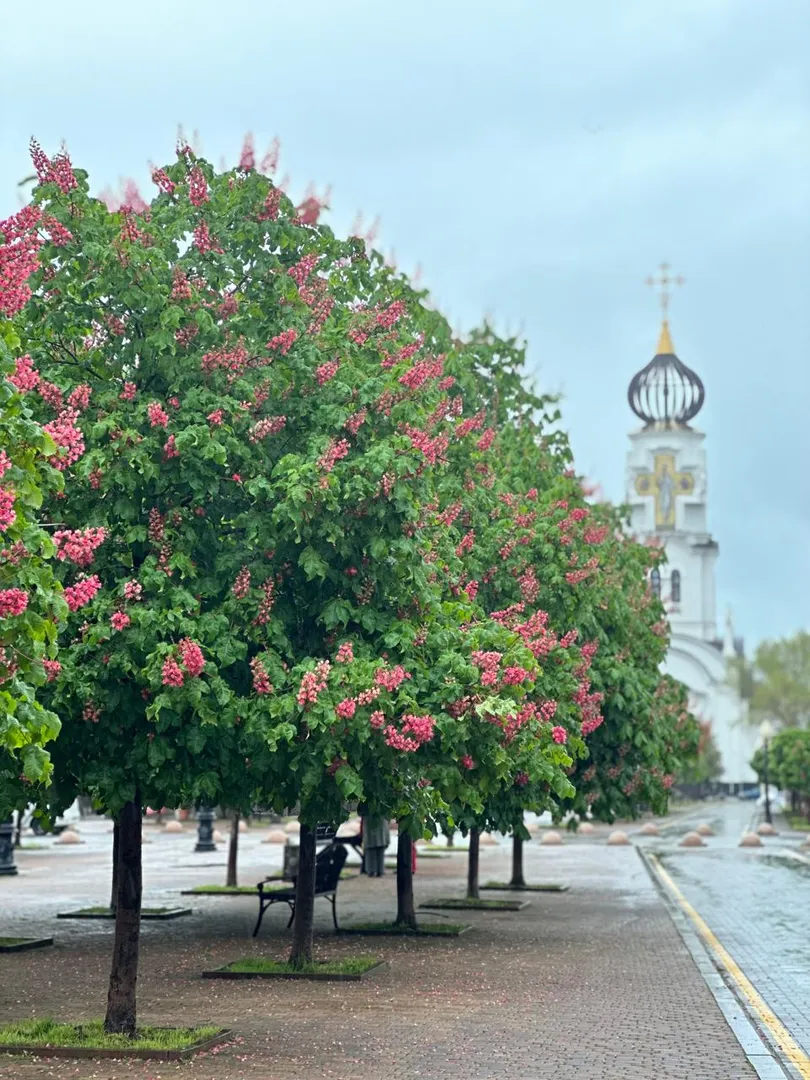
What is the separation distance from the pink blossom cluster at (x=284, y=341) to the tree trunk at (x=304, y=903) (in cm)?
484

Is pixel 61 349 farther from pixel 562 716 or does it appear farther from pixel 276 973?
pixel 562 716

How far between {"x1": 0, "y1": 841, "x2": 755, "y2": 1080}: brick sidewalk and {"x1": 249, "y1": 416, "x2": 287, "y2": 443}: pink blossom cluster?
4463mm

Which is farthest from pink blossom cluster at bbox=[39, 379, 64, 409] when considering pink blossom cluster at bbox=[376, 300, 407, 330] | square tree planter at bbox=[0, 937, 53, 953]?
square tree planter at bbox=[0, 937, 53, 953]

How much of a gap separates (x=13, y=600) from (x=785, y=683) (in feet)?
440

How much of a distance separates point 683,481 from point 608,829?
246 ft

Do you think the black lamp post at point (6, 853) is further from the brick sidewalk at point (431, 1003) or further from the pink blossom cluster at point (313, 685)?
the pink blossom cluster at point (313, 685)

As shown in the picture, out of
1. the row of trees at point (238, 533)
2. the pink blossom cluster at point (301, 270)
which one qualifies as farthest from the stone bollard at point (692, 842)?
the pink blossom cluster at point (301, 270)

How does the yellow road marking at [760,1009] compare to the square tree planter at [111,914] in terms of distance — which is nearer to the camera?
the yellow road marking at [760,1009]

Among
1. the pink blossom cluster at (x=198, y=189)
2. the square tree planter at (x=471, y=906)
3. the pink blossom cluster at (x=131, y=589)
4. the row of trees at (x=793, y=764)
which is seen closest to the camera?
the pink blossom cluster at (x=131, y=589)

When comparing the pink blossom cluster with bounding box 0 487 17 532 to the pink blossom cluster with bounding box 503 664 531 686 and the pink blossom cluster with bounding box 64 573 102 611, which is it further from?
the pink blossom cluster with bounding box 503 664 531 686

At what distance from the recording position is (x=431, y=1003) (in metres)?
14.1

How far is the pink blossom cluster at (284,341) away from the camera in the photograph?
13.2 m

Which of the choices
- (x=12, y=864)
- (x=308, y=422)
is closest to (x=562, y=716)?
(x=308, y=422)

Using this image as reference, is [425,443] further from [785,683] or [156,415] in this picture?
[785,683]
